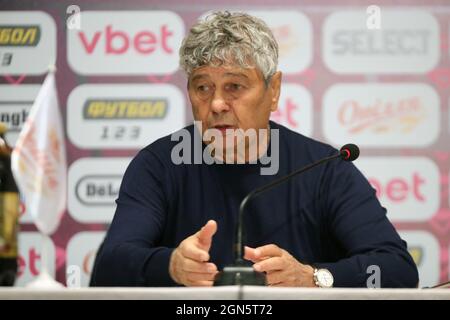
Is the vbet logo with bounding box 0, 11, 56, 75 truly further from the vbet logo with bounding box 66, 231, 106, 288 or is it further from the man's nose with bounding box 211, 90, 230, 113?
the man's nose with bounding box 211, 90, 230, 113

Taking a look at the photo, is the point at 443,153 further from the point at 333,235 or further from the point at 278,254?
the point at 278,254

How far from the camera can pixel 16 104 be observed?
2.75 m

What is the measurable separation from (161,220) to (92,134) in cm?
77

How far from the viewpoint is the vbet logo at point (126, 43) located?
9.07ft

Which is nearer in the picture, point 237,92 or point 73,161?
point 237,92

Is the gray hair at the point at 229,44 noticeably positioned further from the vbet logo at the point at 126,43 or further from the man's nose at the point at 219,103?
the vbet logo at the point at 126,43

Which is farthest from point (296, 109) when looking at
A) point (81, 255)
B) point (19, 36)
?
point (19, 36)

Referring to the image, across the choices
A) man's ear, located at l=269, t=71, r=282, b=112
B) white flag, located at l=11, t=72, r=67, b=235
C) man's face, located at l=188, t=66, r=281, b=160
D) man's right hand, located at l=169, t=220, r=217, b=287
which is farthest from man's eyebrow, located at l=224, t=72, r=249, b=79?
white flag, located at l=11, t=72, r=67, b=235

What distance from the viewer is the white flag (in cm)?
142

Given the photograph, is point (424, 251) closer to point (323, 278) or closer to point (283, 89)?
point (283, 89)

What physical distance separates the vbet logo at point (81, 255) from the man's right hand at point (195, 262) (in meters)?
0.98

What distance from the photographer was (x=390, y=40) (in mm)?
2732
